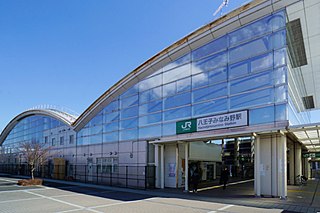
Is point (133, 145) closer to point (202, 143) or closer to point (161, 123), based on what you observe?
point (161, 123)

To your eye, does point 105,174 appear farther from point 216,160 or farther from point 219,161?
point 219,161

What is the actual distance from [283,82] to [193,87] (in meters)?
5.81

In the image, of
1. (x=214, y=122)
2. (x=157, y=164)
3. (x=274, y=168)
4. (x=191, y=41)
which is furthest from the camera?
(x=157, y=164)

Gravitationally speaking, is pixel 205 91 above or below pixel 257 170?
above

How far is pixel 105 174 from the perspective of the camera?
25.4 meters

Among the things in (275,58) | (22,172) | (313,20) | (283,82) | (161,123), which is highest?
(313,20)

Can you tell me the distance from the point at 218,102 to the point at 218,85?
1.03 metres

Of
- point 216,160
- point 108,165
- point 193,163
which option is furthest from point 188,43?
point 216,160

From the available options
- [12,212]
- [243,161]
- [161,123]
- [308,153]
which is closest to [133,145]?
[161,123]

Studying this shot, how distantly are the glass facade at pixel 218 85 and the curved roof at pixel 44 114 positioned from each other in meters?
12.6

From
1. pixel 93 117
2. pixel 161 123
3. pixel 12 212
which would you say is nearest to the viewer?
pixel 12 212

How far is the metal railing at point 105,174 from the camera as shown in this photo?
2039cm

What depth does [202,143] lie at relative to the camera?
83.4 feet

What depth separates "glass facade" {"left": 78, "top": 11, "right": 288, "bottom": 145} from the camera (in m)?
14.9
